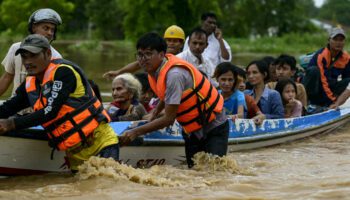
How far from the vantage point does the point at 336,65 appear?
10219 mm

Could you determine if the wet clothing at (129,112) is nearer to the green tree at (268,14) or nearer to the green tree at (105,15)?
the green tree at (268,14)

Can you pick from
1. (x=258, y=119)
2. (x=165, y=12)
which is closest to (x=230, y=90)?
(x=258, y=119)

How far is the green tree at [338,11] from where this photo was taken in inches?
3834

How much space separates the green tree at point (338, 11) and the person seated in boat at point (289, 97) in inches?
3400

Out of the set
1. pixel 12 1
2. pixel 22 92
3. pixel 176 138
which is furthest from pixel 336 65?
pixel 12 1

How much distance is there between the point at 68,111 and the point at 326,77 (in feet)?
19.4

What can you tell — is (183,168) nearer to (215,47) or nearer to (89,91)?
(89,91)

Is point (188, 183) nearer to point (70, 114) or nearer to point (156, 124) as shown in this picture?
point (156, 124)

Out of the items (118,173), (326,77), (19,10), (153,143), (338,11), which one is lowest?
(118,173)

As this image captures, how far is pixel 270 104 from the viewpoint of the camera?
26.8 feet

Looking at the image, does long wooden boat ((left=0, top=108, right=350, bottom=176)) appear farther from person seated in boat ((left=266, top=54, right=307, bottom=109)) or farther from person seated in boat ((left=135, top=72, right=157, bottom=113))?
person seated in boat ((left=135, top=72, right=157, bottom=113))

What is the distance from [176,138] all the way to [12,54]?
178 cm

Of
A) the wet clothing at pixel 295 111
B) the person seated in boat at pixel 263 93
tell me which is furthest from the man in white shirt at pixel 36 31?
the wet clothing at pixel 295 111

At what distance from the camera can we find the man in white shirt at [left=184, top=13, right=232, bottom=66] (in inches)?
371
